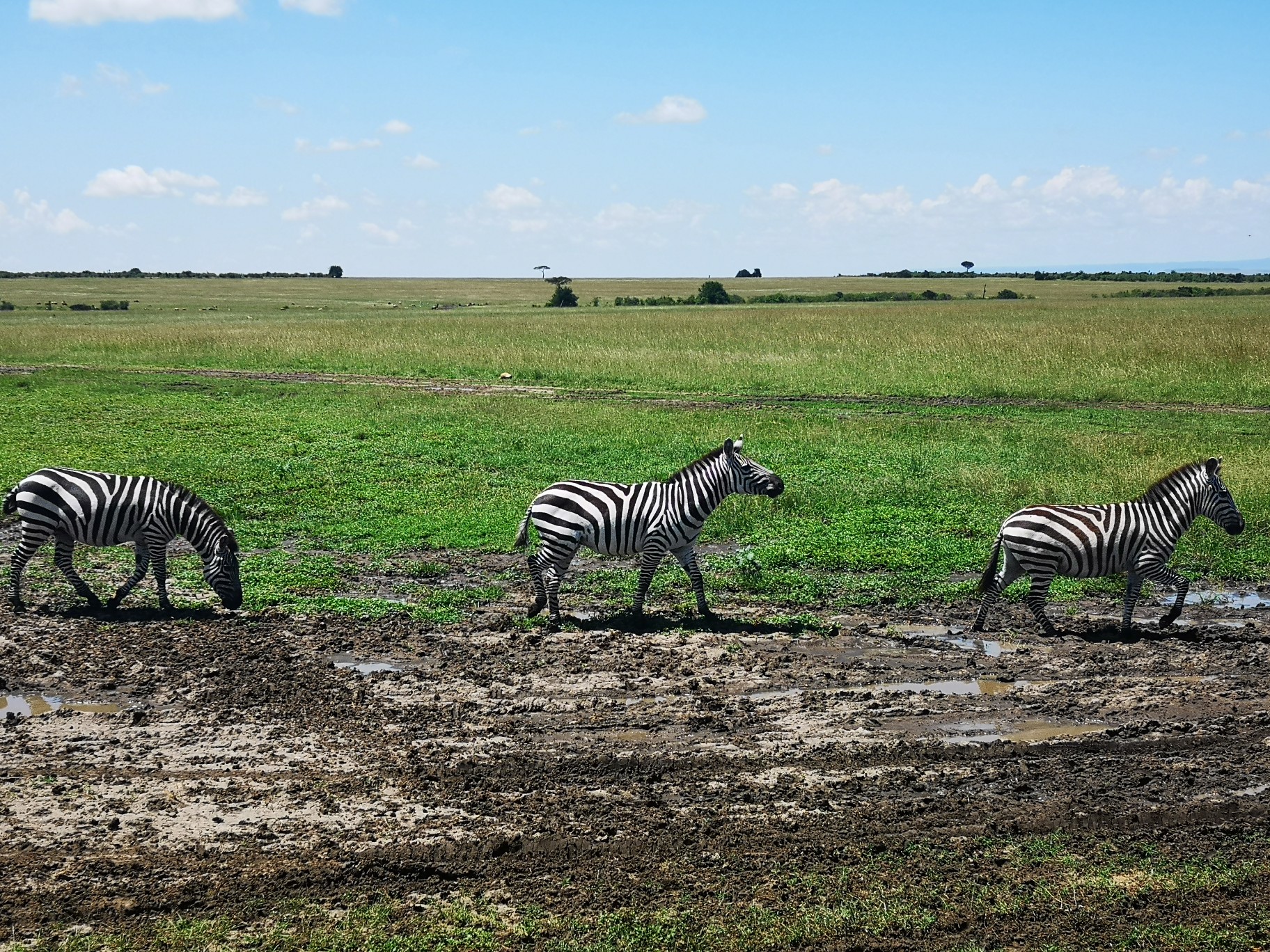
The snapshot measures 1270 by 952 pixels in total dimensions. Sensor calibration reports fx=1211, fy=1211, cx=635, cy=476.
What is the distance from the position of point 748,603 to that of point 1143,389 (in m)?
22.4

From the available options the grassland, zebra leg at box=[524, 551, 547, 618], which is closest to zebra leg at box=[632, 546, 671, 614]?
zebra leg at box=[524, 551, 547, 618]

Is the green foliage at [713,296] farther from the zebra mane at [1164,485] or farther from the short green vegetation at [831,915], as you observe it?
the short green vegetation at [831,915]

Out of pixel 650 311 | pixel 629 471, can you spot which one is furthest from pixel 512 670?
pixel 650 311

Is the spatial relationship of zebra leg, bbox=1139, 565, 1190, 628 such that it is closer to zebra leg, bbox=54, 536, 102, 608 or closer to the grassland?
zebra leg, bbox=54, 536, 102, 608

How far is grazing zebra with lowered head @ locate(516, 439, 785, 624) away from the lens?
39.8 ft

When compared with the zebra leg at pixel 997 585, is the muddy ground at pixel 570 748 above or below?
below

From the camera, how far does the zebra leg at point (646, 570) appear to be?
12234mm

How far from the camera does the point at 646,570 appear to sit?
12.3 meters

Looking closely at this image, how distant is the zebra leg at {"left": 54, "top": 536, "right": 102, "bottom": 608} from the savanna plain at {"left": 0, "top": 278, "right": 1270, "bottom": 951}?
7.5 inches

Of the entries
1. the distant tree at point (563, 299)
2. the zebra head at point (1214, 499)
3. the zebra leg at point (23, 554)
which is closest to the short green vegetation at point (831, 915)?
the zebra head at point (1214, 499)

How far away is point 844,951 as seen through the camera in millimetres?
6273

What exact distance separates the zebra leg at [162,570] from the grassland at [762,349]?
22.0 metres

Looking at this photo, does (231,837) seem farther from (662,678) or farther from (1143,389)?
(1143,389)

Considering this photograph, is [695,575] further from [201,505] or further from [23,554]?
[23,554]
